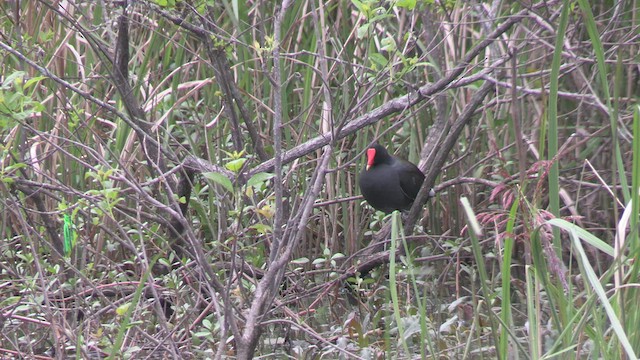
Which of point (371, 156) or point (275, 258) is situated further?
point (371, 156)

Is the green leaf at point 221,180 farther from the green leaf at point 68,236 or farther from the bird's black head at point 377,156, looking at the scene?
the bird's black head at point 377,156

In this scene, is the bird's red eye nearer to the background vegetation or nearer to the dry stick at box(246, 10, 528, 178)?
the background vegetation

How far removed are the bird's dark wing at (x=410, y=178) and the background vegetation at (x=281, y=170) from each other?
10 centimetres

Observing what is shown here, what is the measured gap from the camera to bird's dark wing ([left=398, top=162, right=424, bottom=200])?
4.24 metres

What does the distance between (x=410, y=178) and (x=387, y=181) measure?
0.16 m

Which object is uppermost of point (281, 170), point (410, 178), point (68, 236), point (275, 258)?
point (281, 170)

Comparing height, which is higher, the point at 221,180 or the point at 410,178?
the point at 221,180

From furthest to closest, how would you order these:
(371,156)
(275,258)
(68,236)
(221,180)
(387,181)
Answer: (371,156)
(387,181)
(68,236)
(275,258)
(221,180)

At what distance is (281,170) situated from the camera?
2.58 m

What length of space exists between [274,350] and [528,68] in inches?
64.4

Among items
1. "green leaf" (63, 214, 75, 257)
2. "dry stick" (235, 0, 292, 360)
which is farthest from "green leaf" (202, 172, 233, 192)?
"green leaf" (63, 214, 75, 257)

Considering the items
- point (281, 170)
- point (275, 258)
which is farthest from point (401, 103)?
point (275, 258)

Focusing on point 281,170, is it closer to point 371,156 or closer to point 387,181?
point 387,181

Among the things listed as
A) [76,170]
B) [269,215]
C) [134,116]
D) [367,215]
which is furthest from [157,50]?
[269,215]
